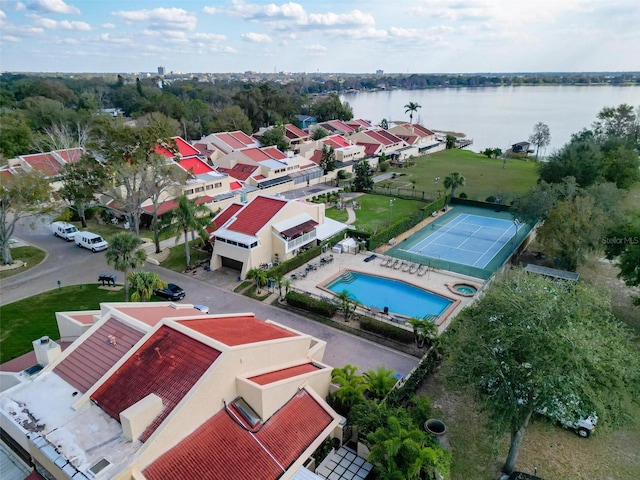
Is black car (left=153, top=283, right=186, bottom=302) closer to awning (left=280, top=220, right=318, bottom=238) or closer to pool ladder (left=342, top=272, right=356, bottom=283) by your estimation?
awning (left=280, top=220, right=318, bottom=238)

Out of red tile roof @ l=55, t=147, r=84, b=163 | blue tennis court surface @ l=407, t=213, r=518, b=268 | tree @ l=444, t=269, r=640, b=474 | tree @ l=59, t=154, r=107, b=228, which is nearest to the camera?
tree @ l=444, t=269, r=640, b=474

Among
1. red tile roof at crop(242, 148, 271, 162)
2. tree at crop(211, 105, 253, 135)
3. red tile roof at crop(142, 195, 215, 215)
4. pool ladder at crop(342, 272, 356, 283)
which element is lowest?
pool ladder at crop(342, 272, 356, 283)

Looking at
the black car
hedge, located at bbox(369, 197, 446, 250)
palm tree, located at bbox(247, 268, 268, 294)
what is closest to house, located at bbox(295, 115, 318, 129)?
hedge, located at bbox(369, 197, 446, 250)

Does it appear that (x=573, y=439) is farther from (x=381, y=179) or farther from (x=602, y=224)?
(x=381, y=179)

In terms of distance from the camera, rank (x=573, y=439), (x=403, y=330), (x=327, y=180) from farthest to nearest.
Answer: (x=327, y=180) < (x=403, y=330) < (x=573, y=439)

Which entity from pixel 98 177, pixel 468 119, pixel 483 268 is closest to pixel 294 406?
pixel 483 268

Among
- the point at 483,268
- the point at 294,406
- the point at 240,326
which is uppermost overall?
the point at 240,326

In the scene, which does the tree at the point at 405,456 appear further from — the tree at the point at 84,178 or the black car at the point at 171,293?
the tree at the point at 84,178

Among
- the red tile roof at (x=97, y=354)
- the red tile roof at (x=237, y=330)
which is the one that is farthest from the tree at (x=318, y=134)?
the red tile roof at (x=97, y=354)
